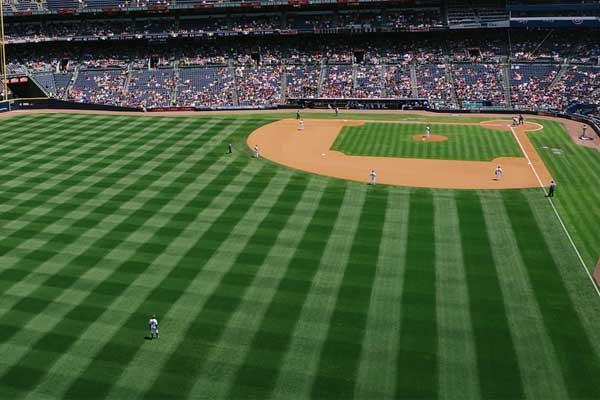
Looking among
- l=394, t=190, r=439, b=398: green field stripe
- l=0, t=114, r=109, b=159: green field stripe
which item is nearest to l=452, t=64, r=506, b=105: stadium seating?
Result: l=394, t=190, r=439, b=398: green field stripe

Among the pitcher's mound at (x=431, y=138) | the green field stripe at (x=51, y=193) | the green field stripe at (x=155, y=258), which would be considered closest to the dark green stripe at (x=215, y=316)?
the green field stripe at (x=155, y=258)

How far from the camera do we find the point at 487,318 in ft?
73.5

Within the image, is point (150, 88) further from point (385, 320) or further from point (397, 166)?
point (385, 320)

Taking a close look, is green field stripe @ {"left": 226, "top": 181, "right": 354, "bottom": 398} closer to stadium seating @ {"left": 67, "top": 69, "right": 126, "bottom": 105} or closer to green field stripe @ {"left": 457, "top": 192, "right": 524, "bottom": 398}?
green field stripe @ {"left": 457, "top": 192, "right": 524, "bottom": 398}

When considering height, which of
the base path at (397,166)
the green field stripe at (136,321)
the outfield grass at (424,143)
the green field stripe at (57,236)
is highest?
the outfield grass at (424,143)

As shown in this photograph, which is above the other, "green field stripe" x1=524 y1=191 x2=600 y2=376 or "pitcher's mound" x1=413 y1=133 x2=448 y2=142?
"pitcher's mound" x1=413 y1=133 x2=448 y2=142

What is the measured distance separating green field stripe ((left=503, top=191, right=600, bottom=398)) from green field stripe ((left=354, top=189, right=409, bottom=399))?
242 inches

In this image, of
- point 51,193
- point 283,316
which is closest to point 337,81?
point 51,193

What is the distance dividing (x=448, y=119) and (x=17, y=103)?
2199 inches

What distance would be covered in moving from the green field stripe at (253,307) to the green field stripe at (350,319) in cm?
311

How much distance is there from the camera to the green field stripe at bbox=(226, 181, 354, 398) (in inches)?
746

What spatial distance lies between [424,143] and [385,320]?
1239 inches

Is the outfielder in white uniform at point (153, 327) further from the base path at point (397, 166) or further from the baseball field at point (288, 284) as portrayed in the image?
the base path at point (397, 166)

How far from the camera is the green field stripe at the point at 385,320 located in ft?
61.5
